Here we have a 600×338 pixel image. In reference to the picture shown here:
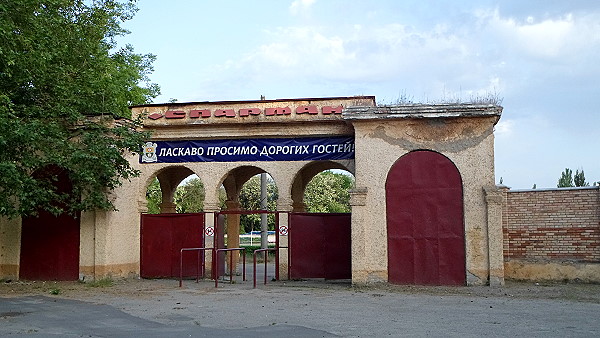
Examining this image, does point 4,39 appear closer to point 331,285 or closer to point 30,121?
point 30,121

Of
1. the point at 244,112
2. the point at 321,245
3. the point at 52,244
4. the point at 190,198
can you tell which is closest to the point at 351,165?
the point at 321,245

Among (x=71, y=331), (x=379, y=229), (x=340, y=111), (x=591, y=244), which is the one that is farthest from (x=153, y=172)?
(x=591, y=244)

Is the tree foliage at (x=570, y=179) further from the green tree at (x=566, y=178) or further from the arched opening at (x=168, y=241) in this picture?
the arched opening at (x=168, y=241)

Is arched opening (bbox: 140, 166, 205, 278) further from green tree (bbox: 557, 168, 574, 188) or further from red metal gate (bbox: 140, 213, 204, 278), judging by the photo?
green tree (bbox: 557, 168, 574, 188)

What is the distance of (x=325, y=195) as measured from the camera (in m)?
49.6

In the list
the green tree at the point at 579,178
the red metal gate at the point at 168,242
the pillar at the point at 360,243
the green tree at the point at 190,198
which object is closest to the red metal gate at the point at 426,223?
the pillar at the point at 360,243

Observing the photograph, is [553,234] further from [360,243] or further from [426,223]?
[360,243]

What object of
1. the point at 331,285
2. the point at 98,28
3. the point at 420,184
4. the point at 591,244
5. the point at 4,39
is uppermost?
the point at 98,28

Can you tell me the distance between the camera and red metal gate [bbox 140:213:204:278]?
18141 millimetres

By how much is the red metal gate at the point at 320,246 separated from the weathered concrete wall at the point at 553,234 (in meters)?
4.48

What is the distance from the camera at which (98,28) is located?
69.6 feet

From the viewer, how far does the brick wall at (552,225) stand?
620 inches

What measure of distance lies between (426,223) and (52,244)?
10.3 metres

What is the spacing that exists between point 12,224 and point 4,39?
20.4 feet
